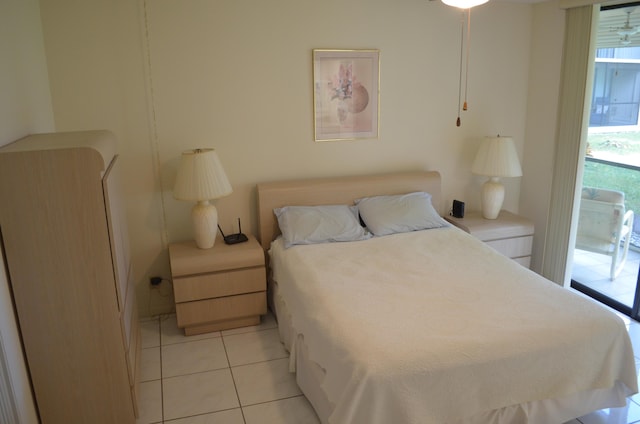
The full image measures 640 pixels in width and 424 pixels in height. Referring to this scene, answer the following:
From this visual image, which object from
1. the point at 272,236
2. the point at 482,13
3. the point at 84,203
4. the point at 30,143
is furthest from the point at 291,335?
the point at 482,13

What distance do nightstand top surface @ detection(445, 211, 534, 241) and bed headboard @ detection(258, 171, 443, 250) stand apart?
0.30 meters

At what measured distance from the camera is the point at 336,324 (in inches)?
94.1

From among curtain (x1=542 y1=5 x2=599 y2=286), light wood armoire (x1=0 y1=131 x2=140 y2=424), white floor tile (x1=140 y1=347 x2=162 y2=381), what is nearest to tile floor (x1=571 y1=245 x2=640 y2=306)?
curtain (x1=542 y1=5 x2=599 y2=286)

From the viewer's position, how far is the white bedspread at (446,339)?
6.81 feet

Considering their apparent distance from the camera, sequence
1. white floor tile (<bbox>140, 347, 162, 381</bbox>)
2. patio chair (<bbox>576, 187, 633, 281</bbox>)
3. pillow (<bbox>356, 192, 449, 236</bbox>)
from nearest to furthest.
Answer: white floor tile (<bbox>140, 347, 162, 381</bbox>)
pillow (<bbox>356, 192, 449, 236</bbox>)
patio chair (<bbox>576, 187, 633, 281</bbox>)

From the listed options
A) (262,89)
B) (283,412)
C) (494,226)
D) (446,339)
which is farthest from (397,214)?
(283,412)

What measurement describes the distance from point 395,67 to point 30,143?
2.75 meters

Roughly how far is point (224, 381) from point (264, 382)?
0.24 m

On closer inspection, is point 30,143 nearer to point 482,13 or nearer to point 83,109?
point 83,109

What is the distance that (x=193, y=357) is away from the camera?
320cm

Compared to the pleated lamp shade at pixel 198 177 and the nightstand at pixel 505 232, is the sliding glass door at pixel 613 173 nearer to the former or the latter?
the nightstand at pixel 505 232

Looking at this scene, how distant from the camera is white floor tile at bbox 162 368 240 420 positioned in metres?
2.68

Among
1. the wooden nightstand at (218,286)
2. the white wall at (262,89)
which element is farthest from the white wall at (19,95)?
the wooden nightstand at (218,286)

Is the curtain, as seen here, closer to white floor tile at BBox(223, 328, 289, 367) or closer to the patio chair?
the patio chair
